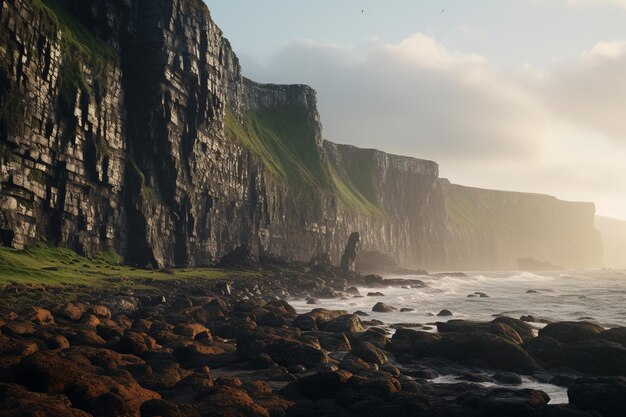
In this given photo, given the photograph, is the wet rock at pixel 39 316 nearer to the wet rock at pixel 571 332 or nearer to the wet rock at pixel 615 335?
the wet rock at pixel 571 332

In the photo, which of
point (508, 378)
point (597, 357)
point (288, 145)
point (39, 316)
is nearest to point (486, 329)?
point (597, 357)

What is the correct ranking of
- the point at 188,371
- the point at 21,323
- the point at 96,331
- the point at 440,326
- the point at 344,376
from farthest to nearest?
the point at 440,326 → the point at 96,331 → the point at 21,323 → the point at 188,371 → the point at 344,376

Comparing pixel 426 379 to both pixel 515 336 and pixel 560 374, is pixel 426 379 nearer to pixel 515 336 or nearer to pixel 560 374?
pixel 560 374

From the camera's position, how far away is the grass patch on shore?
46938mm

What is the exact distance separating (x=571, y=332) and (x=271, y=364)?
18.3 metres

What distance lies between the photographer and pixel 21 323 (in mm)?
25656

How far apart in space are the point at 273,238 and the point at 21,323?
340 ft

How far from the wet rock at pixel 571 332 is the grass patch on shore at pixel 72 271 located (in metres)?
39.1

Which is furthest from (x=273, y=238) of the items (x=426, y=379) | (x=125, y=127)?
(x=426, y=379)

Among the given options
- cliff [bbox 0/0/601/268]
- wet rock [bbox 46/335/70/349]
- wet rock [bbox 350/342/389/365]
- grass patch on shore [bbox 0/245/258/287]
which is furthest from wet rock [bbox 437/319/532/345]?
cliff [bbox 0/0/601/268]

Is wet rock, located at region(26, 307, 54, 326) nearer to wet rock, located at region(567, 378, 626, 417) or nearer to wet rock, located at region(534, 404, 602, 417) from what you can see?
wet rock, located at region(534, 404, 602, 417)

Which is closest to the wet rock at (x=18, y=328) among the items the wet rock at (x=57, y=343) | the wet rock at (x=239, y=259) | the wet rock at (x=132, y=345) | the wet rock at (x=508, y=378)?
the wet rock at (x=57, y=343)

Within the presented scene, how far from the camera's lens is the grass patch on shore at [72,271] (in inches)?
1848

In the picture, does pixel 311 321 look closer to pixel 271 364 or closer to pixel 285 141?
pixel 271 364
